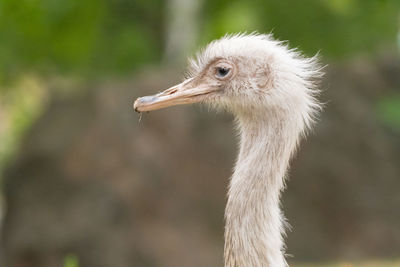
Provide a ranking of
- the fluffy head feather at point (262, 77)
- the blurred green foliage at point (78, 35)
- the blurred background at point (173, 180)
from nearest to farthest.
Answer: the fluffy head feather at point (262, 77)
the blurred background at point (173, 180)
the blurred green foliage at point (78, 35)

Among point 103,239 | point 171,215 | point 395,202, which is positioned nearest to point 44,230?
point 103,239

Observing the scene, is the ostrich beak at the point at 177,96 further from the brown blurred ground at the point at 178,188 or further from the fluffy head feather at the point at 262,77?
the brown blurred ground at the point at 178,188

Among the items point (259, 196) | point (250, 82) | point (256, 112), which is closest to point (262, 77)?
point (250, 82)

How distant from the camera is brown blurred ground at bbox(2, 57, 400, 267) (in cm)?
1303

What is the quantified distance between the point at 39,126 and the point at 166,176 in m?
2.27

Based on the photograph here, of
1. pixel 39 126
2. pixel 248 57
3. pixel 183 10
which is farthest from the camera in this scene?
pixel 183 10

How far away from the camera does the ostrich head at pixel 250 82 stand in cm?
521

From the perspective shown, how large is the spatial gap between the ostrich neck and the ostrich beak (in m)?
0.42

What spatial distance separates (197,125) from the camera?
533 inches

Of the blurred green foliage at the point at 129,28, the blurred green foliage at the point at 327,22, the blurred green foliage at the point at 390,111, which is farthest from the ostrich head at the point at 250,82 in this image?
the blurred green foliage at the point at 327,22

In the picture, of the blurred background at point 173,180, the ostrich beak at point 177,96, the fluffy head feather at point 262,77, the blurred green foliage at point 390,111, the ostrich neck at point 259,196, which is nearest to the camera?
the ostrich neck at point 259,196

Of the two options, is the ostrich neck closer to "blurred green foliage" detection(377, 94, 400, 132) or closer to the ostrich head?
the ostrich head

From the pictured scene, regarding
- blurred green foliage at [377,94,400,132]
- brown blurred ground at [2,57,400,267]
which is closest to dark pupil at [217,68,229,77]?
brown blurred ground at [2,57,400,267]

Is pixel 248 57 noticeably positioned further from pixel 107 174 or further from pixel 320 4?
pixel 320 4
